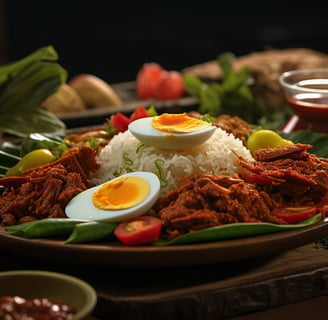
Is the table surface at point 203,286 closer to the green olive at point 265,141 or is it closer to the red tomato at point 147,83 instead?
the green olive at point 265,141

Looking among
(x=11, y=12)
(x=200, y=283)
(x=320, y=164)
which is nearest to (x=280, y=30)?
(x=11, y=12)

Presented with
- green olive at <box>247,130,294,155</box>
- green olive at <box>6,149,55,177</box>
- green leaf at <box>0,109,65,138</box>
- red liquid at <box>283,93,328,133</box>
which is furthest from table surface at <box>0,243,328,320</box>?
green leaf at <box>0,109,65,138</box>

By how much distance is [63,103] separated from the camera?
16.4 feet

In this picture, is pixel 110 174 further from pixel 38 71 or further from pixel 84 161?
pixel 38 71

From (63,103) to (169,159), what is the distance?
228 centimetres

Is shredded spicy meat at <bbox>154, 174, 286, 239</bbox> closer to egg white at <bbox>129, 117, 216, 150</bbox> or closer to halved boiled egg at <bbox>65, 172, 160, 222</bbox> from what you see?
halved boiled egg at <bbox>65, 172, 160, 222</bbox>

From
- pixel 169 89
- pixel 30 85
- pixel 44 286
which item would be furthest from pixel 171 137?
pixel 169 89

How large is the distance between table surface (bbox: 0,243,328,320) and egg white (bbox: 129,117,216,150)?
52 cm

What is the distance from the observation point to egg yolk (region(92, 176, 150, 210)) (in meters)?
2.55

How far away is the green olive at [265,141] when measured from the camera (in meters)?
3.30

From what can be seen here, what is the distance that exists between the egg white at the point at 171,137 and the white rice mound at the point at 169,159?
44 mm

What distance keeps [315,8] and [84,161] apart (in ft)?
21.3

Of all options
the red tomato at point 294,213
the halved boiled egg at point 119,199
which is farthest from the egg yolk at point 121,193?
the red tomato at point 294,213

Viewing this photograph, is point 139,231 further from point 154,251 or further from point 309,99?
point 309,99
